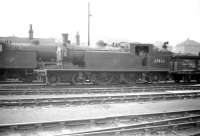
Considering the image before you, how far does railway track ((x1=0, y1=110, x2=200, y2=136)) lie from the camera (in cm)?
584

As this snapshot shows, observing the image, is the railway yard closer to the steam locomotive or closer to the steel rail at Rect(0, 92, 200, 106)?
the steel rail at Rect(0, 92, 200, 106)

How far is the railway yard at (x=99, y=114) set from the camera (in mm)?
6074

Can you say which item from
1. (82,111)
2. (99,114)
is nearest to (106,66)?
(82,111)

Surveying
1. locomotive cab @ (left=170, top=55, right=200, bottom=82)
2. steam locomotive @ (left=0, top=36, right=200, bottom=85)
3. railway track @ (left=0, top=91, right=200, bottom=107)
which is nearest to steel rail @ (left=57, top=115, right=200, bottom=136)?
railway track @ (left=0, top=91, right=200, bottom=107)

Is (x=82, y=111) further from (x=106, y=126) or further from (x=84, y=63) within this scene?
(x=84, y=63)

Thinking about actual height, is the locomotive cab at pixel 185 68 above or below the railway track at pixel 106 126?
above

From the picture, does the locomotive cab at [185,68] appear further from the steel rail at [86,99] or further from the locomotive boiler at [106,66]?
the steel rail at [86,99]

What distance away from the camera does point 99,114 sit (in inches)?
316

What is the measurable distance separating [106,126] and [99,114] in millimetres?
1412

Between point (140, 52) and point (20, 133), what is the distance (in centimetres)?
1119

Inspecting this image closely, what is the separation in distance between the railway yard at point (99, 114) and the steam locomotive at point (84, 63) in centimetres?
240

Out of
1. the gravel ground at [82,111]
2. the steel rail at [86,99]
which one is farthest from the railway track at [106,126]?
the steel rail at [86,99]

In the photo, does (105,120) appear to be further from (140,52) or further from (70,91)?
(140,52)

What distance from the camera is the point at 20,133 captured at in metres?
5.86
